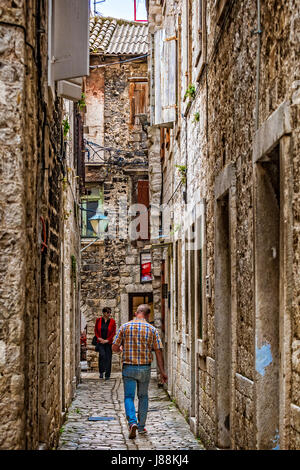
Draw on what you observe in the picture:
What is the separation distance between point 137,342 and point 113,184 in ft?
48.7

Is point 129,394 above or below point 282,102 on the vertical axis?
below

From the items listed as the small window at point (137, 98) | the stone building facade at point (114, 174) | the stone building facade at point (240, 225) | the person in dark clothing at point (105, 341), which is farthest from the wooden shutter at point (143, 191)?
the stone building facade at point (240, 225)

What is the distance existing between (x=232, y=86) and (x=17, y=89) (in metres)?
2.41

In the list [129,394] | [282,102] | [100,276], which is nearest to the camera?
[282,102]

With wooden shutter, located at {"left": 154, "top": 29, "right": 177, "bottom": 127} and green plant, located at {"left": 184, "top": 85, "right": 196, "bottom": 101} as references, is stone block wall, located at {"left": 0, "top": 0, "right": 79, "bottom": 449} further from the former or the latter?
wooden shutter, located at {"left": 154, "top": 29, "right": 177, "bottom": 127}

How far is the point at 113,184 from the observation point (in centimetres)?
2398

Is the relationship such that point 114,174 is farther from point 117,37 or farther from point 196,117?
point 196,117

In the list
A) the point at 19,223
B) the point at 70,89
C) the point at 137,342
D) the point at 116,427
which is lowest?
the point at 116,427

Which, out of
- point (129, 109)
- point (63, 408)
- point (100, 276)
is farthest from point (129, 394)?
point (129, 109)

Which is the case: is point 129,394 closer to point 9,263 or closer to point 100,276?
point 9,263

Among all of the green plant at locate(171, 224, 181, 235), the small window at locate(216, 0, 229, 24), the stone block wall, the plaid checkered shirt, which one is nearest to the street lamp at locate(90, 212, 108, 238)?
the green plant at locate(171, 224, 181, 235)

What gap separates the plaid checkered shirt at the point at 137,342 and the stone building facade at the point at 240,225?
0.55 metres

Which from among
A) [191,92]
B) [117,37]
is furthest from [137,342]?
[117,37]

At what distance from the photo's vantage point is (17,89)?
495 cm
